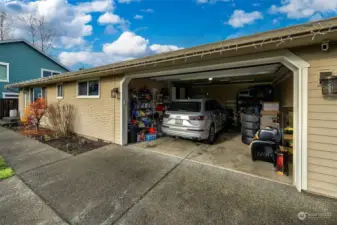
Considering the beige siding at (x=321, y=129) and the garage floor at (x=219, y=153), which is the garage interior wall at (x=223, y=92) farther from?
the beige siding at (x=321, y=129)

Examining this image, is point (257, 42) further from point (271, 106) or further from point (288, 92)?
point (271, 106)

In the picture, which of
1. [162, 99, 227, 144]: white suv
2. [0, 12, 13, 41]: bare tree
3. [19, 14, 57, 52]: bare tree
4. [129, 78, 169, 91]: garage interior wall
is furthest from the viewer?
[19, 14, 57, 52]: bare tree

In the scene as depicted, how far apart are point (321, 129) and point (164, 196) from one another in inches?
115

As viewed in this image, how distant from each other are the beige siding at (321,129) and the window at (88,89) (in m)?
6.56

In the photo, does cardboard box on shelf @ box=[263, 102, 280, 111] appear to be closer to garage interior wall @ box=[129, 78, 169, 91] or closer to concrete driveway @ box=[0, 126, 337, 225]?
concrete driveway @ box=[0, 126, 337, 225]

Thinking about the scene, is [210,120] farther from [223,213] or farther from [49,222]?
[49,222]

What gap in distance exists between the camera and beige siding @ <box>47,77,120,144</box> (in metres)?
5.80

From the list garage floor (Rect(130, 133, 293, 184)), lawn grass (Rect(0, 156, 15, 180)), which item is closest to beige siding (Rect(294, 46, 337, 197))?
garage floor (Rect(130, 133, 293, 184))

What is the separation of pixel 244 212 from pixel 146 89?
5508mm

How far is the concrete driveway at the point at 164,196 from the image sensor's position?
2.20 metres

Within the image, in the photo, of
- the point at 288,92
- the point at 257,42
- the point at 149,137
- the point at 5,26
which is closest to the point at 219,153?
the point at 288,92

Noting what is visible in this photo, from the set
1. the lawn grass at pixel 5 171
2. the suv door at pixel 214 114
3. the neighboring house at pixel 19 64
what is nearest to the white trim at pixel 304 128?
the suv door at pixel 214 114

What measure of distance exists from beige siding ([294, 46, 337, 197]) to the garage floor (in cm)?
54

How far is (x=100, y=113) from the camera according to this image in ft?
20.6
